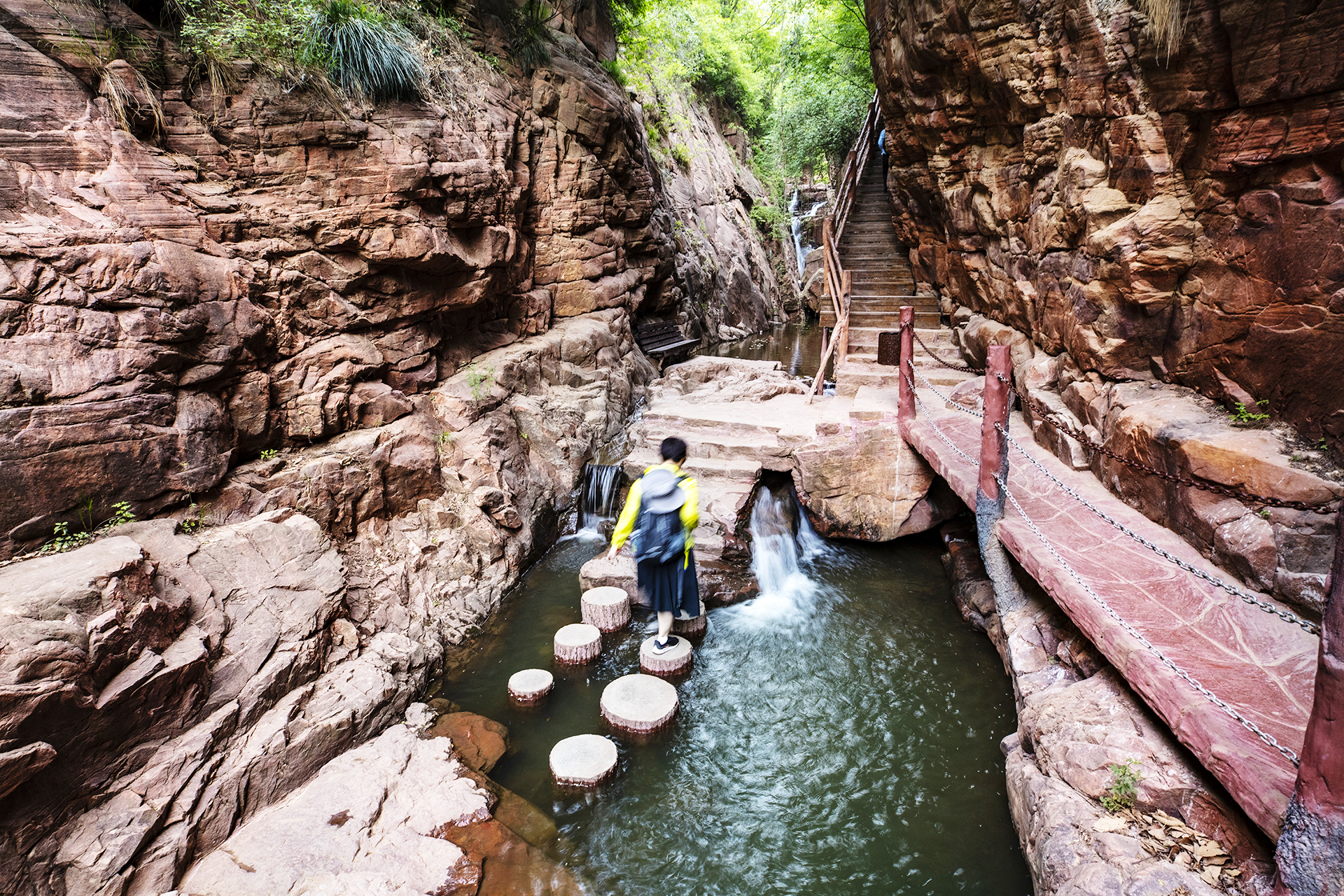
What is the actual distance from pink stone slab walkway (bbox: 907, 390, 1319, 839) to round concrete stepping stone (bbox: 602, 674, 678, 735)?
3.02 m

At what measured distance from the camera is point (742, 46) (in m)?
26.0

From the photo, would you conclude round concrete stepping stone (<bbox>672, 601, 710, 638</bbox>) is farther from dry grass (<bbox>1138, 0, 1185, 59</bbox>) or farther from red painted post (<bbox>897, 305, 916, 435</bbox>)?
dry grass (<bbox>1138, 0, 1185, 59</bbox>)

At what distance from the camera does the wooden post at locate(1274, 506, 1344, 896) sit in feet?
7.25

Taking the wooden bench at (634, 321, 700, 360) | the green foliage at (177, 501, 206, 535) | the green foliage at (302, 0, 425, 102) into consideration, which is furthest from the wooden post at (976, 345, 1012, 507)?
the wooden bench at (634, 321, 700, 360)

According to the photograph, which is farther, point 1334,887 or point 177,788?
point 177,788

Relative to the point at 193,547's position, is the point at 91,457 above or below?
above

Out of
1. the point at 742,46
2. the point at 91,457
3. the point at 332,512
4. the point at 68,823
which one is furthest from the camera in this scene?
the point at 742,46

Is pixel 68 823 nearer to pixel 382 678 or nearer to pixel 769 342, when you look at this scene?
pixel 382 678

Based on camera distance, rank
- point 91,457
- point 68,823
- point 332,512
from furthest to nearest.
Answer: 1. point 332,512
2. point 91,457
3. point 68,823

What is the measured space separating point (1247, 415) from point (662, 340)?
35.7 feet

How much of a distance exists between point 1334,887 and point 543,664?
17.0 ft

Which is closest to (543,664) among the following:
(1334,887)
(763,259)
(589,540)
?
(589,540)

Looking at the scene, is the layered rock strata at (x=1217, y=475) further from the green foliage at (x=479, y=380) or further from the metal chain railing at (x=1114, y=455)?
the green foliage at (x=479, y=380)

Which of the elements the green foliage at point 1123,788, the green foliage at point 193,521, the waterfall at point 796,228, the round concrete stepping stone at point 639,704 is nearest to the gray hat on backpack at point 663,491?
the round concrete stepping stone at point 639,704
